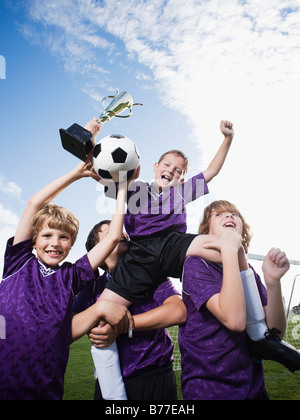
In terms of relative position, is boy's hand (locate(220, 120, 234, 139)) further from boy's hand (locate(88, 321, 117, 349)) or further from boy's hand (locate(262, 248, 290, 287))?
boy's hand (locate(88, 321, 117, 349))

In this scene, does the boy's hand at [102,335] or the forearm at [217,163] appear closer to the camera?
the boy's hand at [102,335]

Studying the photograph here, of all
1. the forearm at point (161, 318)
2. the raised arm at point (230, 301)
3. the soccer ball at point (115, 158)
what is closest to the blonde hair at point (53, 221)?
the soccer ball at point (115, 158)

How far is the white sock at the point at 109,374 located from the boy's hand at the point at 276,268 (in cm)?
132

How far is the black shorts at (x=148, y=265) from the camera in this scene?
2664 mm

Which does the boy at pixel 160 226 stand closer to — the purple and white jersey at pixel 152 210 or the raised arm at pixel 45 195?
the purple and white jersey at pixel 152 210

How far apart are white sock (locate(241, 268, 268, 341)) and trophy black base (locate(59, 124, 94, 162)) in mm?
1715

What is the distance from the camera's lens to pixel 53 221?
8.59 ft

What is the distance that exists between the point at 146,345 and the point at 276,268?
1.19 metres

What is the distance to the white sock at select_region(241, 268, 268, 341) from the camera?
227cm

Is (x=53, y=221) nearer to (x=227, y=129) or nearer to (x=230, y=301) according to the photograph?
(x=230, y=301)

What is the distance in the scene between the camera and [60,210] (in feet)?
8.96

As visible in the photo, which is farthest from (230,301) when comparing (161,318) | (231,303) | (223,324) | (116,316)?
(116,316)
